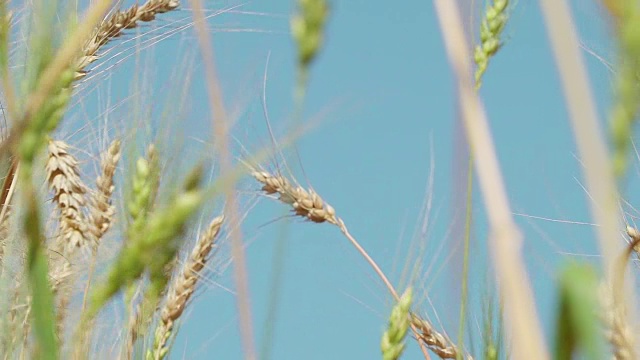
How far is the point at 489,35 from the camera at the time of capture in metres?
0.80

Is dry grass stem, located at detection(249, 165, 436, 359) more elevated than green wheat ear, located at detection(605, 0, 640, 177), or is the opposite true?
green wheat ear, located at detection(605, 0, 640, 177)

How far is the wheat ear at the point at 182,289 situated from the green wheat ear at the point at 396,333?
33 cm

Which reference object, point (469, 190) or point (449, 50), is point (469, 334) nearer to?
point (469, 190)

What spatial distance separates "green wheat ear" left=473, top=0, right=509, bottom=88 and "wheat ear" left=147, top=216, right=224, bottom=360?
0.34 metres

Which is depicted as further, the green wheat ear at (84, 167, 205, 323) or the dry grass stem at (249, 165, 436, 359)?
the dry grass stem at (249, 165, 436, 359)

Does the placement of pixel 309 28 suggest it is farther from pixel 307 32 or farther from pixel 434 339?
pixel 434 339

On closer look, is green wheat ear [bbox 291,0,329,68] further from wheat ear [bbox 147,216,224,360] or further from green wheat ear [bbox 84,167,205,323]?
wheat ear [bbox 147,216,224,360]

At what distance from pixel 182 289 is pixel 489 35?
1.37 feet

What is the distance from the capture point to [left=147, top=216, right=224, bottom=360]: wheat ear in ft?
2.95

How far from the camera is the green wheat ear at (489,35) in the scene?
2.54 ft

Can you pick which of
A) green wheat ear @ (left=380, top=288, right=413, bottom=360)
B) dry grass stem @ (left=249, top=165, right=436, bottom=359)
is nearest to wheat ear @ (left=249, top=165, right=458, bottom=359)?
dry grass stem @ (left=249, top=165, right=436, bottom=359)

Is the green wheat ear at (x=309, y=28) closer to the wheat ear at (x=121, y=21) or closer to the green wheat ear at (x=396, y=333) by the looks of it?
the green wheat ear at (x=396, y=333)

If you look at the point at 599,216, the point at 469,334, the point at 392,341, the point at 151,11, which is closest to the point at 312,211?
the point at 151,11

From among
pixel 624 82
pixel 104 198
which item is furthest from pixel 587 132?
pixel 104 198
